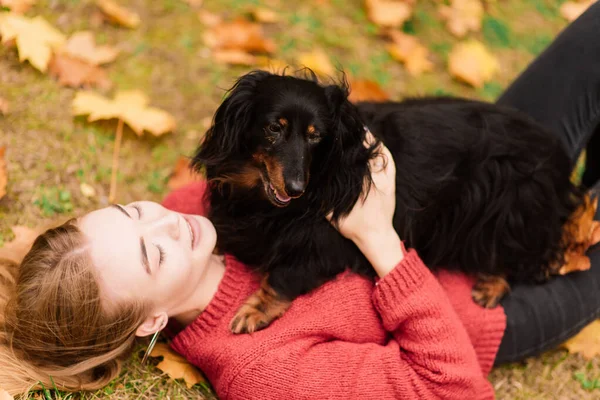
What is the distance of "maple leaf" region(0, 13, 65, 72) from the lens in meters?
2.80

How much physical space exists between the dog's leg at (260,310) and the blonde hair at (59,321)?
33 centimetres

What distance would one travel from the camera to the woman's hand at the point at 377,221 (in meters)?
2.09

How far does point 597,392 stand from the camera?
8.28 feet

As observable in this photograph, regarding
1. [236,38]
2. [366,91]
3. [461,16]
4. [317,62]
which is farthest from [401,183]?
[461,16]

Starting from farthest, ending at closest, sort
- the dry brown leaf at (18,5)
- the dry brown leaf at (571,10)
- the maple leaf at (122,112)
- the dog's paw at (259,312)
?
the dry brown leaf at (571,10) → the dry brown leaf at (18,5) → the maple leaf at (122,112) → the dog's paw at (259,312)

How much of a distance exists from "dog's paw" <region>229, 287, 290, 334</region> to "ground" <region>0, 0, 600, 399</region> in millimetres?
331

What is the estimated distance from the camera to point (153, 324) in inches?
78.7

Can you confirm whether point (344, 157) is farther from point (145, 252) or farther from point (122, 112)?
point (122, 112)

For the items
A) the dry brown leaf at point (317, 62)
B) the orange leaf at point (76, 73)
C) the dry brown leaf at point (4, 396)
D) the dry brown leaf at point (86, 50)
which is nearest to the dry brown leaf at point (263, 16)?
the dry brown leaf at point (317, 62)

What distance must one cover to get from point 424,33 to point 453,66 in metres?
Result: 0.39

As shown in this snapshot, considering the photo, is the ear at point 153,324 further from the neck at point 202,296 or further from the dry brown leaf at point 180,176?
the dry brown leaf at point 180,176

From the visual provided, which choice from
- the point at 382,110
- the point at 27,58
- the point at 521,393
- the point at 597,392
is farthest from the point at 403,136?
the point at 27,58

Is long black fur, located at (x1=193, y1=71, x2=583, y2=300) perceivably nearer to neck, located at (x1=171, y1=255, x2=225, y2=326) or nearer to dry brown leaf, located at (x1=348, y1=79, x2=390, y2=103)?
neck, located at (x1=171, y1=255, x2=225, y2=326)

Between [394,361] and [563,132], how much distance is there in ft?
4.63
